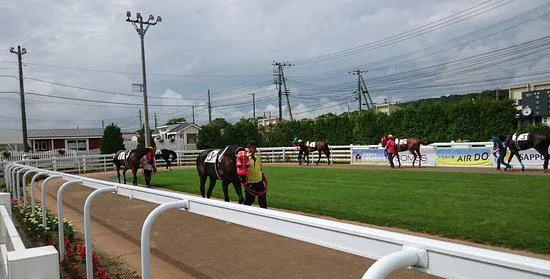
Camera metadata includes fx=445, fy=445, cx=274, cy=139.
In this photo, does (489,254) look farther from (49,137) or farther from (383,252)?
(49,137)

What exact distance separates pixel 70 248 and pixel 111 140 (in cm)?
3704

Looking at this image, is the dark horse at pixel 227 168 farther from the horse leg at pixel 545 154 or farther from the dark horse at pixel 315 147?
the dark horse at pixel 315 147

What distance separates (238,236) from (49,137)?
59036 millimetres

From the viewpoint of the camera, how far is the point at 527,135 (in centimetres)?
1769

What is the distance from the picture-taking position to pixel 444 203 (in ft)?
34.1

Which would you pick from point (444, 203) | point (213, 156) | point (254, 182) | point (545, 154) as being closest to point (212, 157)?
point (213, 156)

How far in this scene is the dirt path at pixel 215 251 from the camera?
5.64m

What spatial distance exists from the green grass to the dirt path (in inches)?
91.8

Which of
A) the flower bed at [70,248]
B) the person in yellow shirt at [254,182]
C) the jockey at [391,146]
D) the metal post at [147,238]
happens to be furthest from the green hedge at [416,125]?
the metal post at [147,238]

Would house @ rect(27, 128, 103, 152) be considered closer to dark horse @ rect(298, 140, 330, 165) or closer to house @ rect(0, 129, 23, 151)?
house @ rect(0, 129, 23, 151)

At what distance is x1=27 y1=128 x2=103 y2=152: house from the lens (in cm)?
5881

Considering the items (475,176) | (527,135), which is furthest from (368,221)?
(527,135)

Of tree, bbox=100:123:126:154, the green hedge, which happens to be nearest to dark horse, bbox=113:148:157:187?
the green hedge

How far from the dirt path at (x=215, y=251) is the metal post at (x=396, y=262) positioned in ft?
12.7
